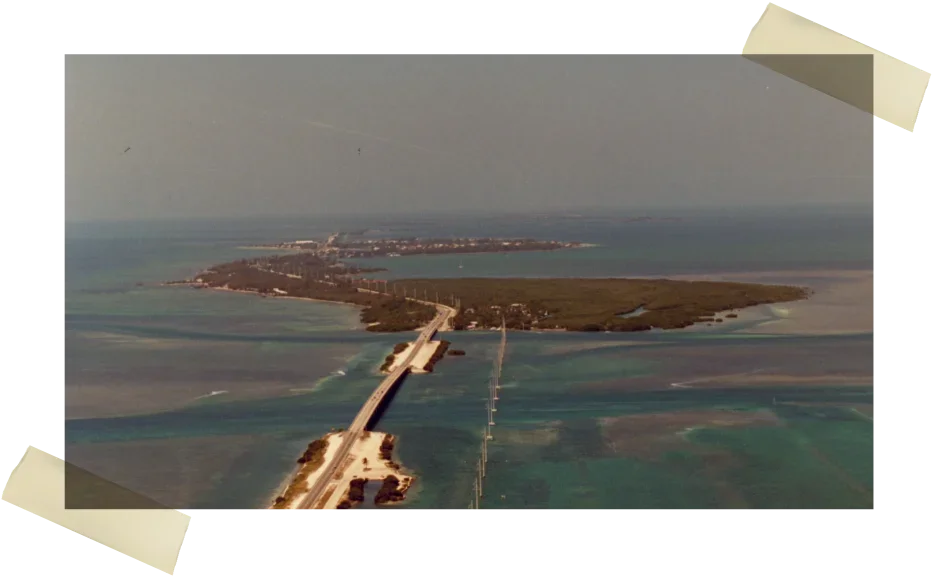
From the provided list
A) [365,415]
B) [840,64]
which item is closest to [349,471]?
[365,415]

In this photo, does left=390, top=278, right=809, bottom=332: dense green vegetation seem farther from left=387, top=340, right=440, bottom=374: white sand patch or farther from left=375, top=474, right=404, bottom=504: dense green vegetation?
left=375, top=474, right=404, bottom=504: dense green vegetation

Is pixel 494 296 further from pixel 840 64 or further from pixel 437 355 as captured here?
pixel 840 64

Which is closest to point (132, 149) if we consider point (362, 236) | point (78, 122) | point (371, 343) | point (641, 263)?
point (78, 122)

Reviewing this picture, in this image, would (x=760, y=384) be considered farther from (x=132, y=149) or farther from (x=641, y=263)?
(x=132, y=149)

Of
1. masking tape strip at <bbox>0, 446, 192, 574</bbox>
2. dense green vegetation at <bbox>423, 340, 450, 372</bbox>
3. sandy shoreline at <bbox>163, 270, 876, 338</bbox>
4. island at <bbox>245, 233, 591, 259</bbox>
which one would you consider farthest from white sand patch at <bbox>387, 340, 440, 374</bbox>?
masking tape strip at <bbox>0, 446, 192, 574</bbox>
